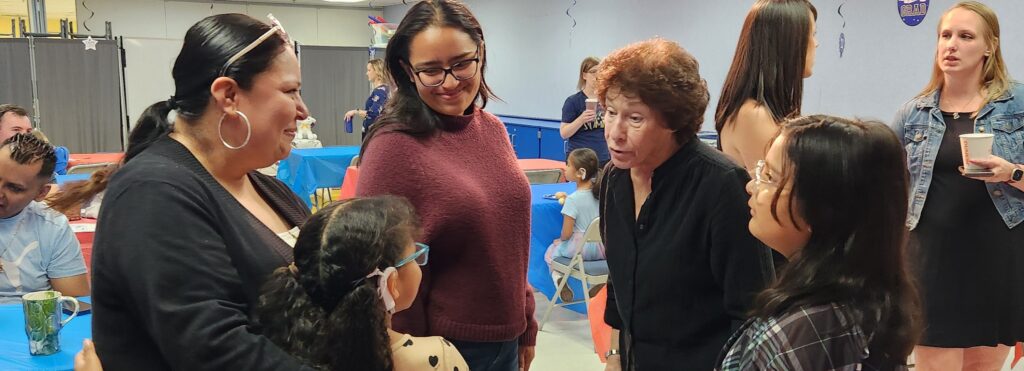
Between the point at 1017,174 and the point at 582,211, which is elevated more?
the point at 1017,174

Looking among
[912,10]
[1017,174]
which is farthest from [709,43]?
[1017,174]

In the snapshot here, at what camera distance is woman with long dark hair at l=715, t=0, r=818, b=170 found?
200 centimetres

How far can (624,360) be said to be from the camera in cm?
172

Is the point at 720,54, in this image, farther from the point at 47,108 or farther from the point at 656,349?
the point at 47,108

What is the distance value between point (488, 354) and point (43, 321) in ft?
3.81

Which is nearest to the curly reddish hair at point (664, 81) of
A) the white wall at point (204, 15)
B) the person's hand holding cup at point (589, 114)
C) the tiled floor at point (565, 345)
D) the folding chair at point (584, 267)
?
the folding chair at point (584, 267)

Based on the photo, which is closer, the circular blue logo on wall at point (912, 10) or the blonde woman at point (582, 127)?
the circular blue logo on wall at point (912, 10)

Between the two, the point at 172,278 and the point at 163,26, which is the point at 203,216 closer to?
the point at 172,278

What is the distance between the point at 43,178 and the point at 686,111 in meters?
2.13

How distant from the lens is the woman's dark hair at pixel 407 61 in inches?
63.0

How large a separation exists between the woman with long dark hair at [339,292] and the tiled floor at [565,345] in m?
2.79

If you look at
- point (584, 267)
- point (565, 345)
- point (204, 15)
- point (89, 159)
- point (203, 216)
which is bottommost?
point (565, 345)

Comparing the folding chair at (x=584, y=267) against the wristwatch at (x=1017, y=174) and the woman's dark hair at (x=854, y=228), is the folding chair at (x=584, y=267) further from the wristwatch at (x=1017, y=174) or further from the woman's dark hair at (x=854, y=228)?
the woman's dark hair at (x=854, y=228)

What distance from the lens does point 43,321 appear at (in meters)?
1.96
